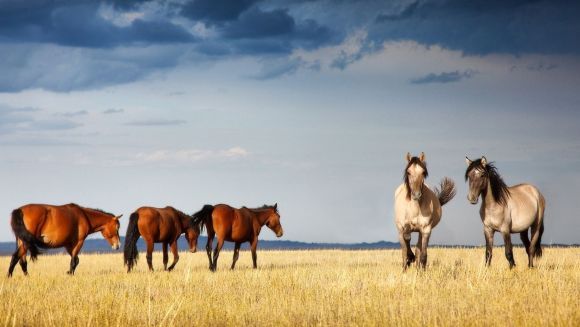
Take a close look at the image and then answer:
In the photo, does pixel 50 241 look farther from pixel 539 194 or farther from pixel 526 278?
pixel 539 194

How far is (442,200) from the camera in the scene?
59.5 feet

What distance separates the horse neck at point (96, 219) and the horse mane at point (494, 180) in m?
9.75

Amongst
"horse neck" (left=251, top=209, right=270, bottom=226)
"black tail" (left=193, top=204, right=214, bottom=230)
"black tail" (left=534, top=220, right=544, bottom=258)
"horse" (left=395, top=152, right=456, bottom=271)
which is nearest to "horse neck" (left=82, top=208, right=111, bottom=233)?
"black tail" (left=193, top=204, right=214, bottom=230)

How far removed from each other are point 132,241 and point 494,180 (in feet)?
32.3

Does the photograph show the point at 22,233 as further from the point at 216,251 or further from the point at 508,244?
the point at 508,244

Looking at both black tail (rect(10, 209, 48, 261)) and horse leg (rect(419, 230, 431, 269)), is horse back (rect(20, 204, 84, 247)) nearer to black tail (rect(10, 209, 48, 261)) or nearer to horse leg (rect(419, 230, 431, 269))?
black tail (rect(10, 209, 48, 261))

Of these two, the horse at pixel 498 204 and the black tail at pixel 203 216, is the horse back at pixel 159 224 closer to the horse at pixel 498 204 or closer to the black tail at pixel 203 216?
the black tail at pixel 203 216

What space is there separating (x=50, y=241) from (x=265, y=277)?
6.16 meters

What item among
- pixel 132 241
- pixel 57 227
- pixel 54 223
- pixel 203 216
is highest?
pixel 203 216

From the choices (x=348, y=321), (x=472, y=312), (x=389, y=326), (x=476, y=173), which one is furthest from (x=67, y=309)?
(x=476, y=173)

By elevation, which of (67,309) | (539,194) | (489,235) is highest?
(539,194)

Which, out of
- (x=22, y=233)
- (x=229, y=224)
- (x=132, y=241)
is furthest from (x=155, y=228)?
(x=22, y=233)

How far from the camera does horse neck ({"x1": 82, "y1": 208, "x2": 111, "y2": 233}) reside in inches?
694

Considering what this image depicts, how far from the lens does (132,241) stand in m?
18.1
